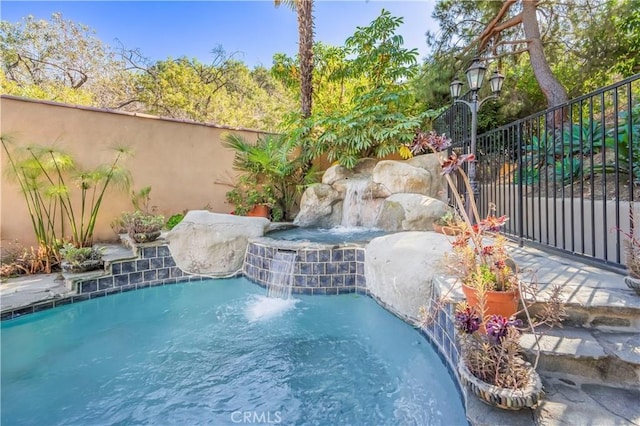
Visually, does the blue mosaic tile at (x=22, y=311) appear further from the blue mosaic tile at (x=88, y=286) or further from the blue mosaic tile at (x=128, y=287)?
the blue mosaic tile at (x=128, y=287)

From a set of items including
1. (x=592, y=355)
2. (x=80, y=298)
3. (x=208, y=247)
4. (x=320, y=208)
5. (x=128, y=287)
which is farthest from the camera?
(x=320, y=208)

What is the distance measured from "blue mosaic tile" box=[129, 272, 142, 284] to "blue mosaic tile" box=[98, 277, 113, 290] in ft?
0.85

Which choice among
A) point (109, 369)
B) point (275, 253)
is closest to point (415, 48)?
point (275, 253)

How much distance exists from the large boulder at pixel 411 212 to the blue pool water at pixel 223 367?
199cm

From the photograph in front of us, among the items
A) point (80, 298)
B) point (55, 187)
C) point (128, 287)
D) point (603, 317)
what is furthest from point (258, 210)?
point (603, 317)

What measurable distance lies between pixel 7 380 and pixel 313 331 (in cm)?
257

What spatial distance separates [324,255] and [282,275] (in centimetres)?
67

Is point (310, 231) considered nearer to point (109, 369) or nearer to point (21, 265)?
point (109, 369)

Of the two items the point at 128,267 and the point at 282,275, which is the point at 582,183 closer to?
the point at 282,275

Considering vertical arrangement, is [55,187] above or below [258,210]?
above

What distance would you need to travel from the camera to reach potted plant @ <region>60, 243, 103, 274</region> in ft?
13.9

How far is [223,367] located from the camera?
259cm

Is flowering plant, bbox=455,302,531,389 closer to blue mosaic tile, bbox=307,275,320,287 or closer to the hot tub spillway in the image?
blue mosaic tile, bbox=307,275,320,287

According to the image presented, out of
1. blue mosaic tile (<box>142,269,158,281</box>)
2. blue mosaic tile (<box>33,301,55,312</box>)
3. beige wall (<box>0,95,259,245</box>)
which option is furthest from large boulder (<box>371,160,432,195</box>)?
blue mosaic tile (<box>33,301,55,312</box>)
